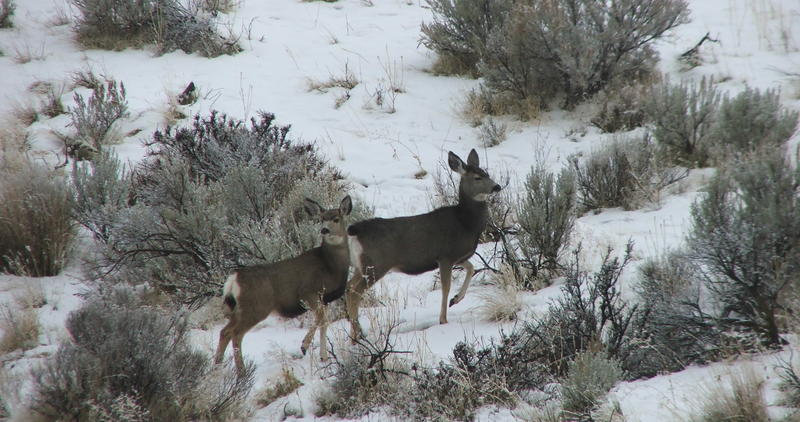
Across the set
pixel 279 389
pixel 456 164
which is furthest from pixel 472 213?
pixel 279 389

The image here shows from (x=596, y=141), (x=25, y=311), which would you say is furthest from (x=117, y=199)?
(x=596, y=141)

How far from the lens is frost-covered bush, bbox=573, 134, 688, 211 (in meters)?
8.48

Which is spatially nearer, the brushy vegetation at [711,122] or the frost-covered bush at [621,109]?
the brushy vegetation at [711,122]

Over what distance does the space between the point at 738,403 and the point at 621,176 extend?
503cm

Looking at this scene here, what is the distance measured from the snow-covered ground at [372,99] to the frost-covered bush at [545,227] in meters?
0.31

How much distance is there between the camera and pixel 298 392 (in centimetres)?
532

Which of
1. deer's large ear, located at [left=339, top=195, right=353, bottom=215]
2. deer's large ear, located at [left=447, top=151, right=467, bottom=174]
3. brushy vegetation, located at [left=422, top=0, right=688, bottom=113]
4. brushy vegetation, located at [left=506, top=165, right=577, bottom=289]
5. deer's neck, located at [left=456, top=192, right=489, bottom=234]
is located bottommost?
brushy vegetation, located at [left=506, top=165, right=577, bottom=289]

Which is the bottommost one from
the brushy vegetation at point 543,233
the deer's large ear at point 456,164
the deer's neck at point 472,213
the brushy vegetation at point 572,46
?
the brushy vegetation at point 543,233

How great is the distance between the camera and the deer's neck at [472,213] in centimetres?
652

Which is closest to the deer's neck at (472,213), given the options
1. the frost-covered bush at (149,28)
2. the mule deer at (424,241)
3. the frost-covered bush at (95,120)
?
the mule deer at (424,241)

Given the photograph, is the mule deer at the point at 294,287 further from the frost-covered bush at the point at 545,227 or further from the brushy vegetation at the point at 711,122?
the brushy vegetation at the point at 711,122

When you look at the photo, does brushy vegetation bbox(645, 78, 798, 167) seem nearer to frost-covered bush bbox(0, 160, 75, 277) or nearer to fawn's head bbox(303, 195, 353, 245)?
fawn's head bbox(303, 195, 353, 245)

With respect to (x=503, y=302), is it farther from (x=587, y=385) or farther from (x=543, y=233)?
(x=587, y=385)

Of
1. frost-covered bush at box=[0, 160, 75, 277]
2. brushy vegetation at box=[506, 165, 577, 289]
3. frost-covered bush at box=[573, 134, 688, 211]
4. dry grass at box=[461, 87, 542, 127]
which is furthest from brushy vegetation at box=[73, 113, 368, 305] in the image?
frost-covered bush at box=[573, 134, 688, 211]
